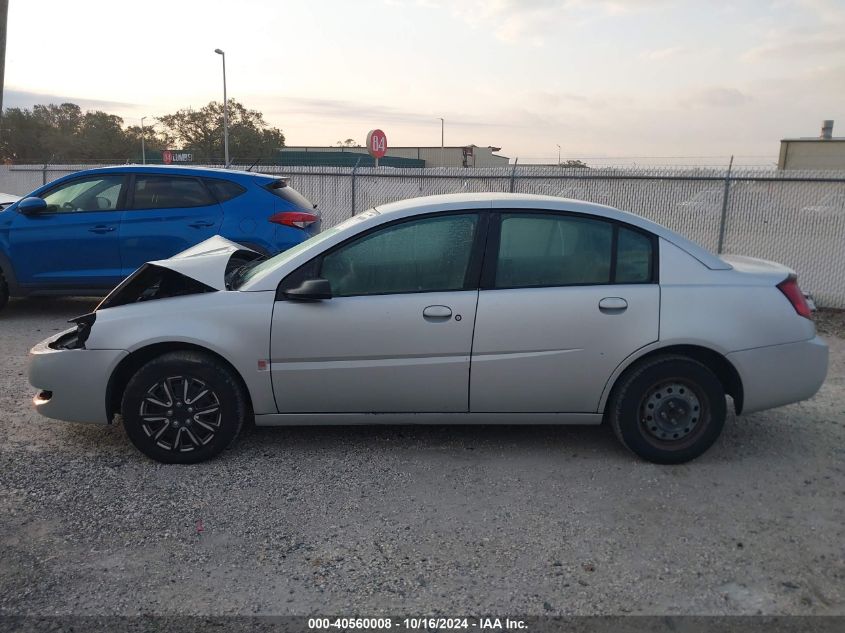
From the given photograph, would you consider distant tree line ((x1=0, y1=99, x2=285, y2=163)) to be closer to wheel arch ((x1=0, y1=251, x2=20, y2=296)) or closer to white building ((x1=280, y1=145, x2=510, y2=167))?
white building ((x1=280, y1=145, x2=510, y2=167))

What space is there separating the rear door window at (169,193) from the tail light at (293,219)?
78 centimetres

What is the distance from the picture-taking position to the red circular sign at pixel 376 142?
20.2m

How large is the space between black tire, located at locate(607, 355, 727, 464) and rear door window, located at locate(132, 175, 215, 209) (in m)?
5.45

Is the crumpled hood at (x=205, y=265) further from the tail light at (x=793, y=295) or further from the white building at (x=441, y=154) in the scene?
the white building at (x=441, y=154)

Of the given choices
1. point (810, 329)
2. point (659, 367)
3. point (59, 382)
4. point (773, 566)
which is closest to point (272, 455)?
point (59, 382)

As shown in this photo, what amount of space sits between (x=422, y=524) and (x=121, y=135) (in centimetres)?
6124

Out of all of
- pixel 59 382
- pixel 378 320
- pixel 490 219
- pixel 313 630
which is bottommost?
pixel 313 630

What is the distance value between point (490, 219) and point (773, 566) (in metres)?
2.33

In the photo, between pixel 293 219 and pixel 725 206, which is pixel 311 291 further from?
pixel 725 206

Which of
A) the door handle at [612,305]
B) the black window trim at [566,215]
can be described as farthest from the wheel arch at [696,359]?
the black window trim at [566,215]

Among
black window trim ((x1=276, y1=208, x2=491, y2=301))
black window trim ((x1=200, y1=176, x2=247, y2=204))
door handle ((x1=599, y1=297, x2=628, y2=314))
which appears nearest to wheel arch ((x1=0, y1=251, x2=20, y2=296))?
black window trim ((x1=200, y1=176, x2=247, y2=204))

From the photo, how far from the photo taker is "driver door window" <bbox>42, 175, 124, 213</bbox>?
310 inches

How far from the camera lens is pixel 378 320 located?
4008 millimetres

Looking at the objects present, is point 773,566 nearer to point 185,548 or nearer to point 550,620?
point 550,620
